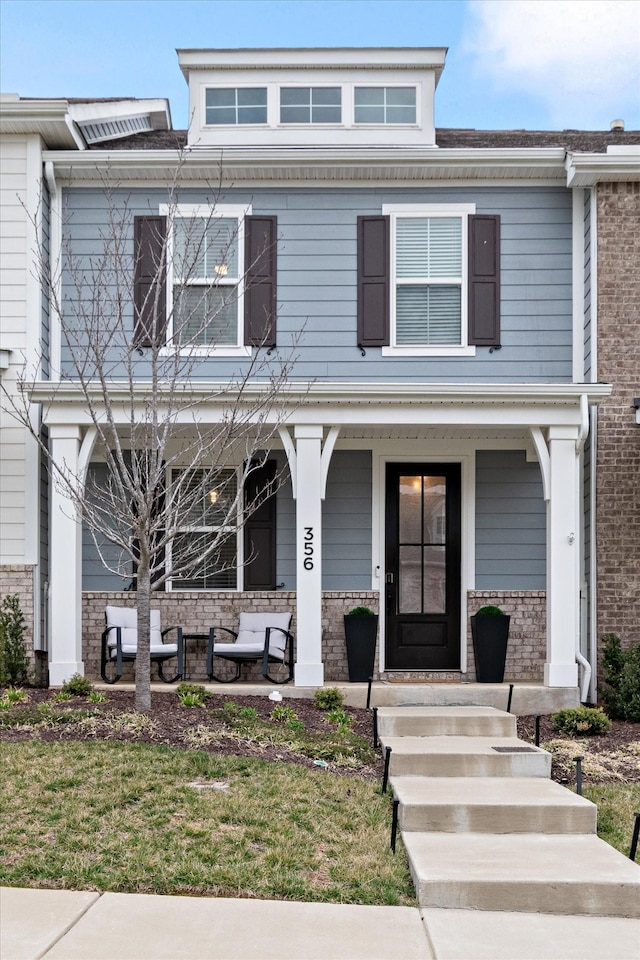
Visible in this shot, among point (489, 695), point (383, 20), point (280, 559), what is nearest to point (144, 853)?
point (489, 695)

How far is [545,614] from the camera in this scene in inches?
438

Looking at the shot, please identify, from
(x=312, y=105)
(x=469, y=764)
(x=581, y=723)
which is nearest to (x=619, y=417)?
(x=581, y=723)

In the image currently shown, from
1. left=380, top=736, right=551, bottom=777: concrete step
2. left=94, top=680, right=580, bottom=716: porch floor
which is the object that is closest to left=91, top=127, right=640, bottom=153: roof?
left=94, top=680, right=580, bottom=716: porch floor

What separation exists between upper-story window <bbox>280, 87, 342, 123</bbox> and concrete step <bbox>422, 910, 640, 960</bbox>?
30.3ft

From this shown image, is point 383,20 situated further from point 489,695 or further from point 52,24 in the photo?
point 489,695

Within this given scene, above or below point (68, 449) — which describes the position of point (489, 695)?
below

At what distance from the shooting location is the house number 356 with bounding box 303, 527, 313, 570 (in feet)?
33.1

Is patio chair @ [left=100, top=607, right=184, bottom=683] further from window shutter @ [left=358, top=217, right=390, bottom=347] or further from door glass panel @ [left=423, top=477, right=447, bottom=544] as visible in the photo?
window shutter @ [left=358, top=217, right=390, bottom=347]

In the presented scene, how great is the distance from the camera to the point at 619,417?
10.8m

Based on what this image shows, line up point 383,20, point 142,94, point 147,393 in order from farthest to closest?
point 383,20 < point 142,94 < point 147,393

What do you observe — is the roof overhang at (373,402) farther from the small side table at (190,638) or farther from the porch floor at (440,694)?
the porch floor at (440,694)

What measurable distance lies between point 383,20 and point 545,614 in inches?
356

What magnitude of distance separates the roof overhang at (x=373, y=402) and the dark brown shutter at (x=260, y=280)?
1344 millimetres

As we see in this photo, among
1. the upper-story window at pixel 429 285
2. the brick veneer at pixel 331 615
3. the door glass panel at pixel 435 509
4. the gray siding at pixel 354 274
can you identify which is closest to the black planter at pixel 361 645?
the brick veneer at pixel 331 615
